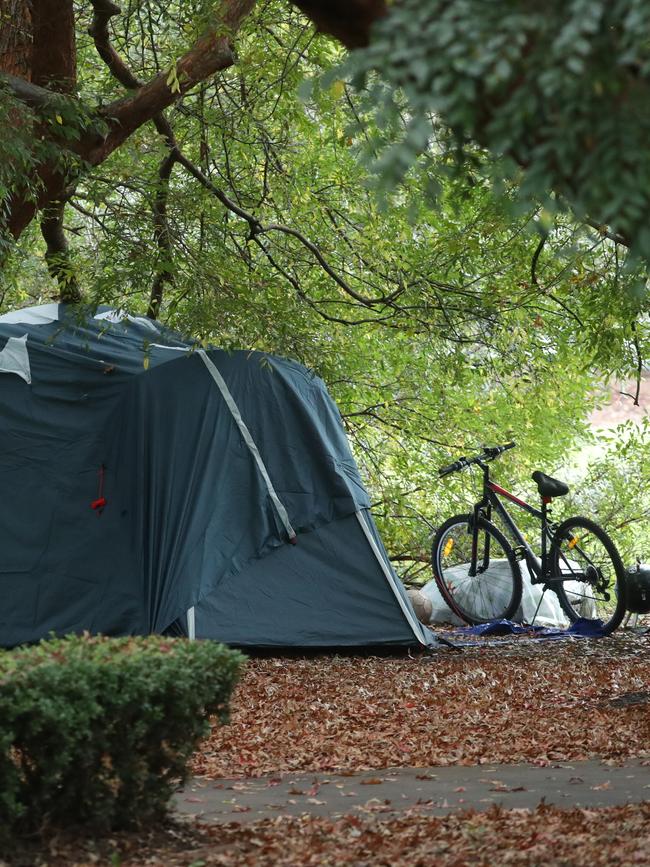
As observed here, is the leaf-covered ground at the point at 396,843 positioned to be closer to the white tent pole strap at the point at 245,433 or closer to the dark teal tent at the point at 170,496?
the dark teal tent at the point at 170,496

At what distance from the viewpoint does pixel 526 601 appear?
1021 centimetres

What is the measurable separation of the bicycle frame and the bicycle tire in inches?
3.1

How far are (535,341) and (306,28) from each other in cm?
401

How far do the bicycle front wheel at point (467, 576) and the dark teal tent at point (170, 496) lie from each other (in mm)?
1241

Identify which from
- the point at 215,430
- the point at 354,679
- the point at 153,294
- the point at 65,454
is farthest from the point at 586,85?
the point at 153,294

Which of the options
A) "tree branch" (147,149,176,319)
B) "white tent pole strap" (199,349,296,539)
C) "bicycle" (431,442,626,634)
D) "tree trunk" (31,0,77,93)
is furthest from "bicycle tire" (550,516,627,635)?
"tree trunk" (31,0,77,93)

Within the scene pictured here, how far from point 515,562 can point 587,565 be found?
530 millimetres

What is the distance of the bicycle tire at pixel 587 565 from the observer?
8.30 metres

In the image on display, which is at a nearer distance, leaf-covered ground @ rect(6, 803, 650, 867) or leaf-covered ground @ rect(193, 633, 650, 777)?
leaf-covered ground @ rect(6, 803, 650, 867)

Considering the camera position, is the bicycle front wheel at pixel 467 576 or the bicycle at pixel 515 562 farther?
the bicycle front wheel at pixel 467 576

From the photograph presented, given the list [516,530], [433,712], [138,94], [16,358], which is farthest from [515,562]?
[138,94]

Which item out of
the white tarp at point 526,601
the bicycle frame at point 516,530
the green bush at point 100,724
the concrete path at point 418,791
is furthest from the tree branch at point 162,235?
the green bush at point 100,724

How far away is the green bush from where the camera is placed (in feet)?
10.2

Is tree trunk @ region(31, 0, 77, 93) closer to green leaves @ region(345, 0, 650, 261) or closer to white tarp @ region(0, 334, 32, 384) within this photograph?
white tarp @ region(0, 334, 32, 384)
